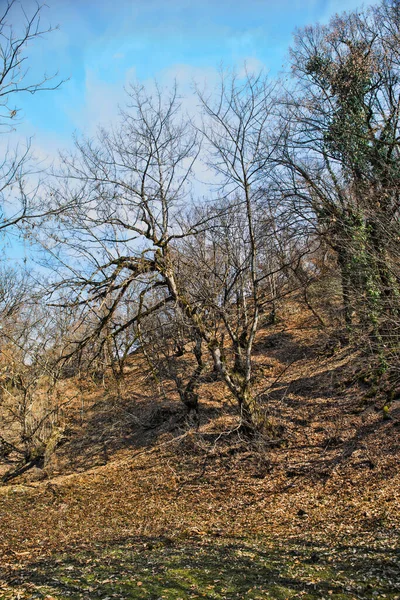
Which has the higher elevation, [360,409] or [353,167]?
[353,167]

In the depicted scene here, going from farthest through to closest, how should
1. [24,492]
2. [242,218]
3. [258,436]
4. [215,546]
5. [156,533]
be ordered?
1. [242,218]
2. [24,492]
3. [258,436]
4. [156,533]
5. [215,546]

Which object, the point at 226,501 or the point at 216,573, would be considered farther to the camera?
the point at 226,501

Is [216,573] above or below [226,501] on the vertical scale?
above

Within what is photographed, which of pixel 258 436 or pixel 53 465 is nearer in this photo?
pixel 258 436

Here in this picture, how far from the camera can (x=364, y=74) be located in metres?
13.0

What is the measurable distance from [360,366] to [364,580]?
28.0ft

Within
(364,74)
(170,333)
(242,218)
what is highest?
(364,74)

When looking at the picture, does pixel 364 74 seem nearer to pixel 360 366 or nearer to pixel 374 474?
pixel 360 366

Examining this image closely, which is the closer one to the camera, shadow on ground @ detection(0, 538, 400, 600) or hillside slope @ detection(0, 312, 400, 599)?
shadow on ground @ detection(0, 538, 400, 600)

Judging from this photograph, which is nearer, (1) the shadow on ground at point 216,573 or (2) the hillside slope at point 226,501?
(1) the shadow on ground at point 216,573

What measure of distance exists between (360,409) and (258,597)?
7772 millimetres

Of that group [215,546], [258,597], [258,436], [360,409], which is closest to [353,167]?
[360,409]

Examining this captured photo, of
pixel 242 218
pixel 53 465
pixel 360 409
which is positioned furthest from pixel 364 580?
pixel 53 465

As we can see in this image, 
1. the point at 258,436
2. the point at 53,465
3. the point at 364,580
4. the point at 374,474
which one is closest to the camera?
the point at 364,580
